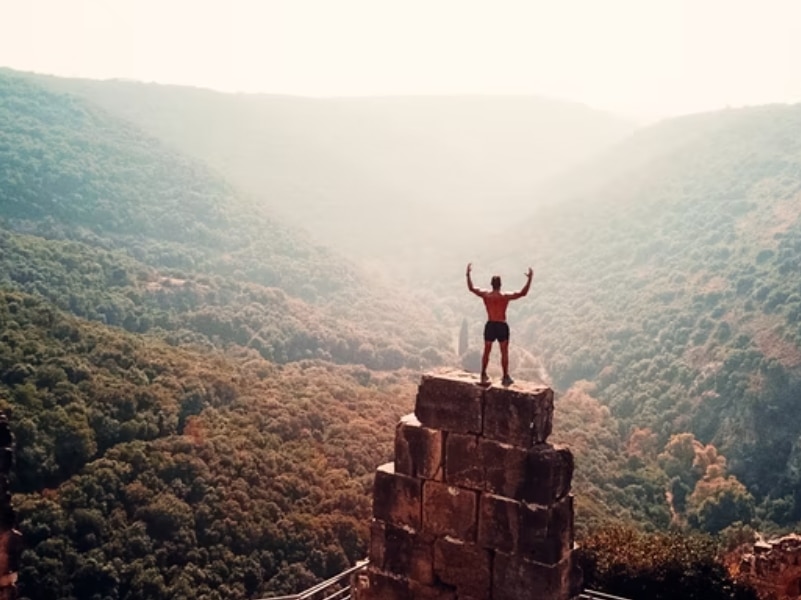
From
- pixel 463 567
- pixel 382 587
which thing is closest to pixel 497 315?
pixel 463 567

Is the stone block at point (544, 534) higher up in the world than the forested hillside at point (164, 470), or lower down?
higher up

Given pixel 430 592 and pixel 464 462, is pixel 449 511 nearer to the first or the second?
pixel 464 462

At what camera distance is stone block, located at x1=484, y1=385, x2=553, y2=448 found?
6789mm

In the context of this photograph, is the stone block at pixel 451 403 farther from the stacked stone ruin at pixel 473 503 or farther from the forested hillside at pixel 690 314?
the forested hillside at pixel 690 314

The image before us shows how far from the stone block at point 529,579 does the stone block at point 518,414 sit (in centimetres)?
102

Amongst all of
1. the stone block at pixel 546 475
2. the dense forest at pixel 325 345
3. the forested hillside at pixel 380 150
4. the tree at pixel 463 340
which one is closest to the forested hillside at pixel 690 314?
the dense forest at pixel 325 345

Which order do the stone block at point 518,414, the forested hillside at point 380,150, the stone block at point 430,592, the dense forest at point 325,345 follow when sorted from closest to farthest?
the stone block at point 518,414, the stone block at point 430,592, the dense forest at point 325,345, the forested hillside at point 380,150

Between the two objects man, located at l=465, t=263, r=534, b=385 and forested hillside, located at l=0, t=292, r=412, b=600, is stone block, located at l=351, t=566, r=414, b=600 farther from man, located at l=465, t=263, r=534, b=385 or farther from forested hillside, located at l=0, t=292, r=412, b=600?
forested hillside, located at l=0, t=292, r=412, b=600

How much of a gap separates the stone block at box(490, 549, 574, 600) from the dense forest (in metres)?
15.5

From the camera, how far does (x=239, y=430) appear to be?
3625cm

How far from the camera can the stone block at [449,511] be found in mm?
7047

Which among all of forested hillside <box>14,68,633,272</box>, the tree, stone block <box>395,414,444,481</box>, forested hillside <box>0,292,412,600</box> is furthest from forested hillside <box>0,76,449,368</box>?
stone block <box>395,414,444,481</box>

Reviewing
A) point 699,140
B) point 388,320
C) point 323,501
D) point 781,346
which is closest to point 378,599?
point 323,501

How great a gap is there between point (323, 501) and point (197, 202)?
67538 millimetres
